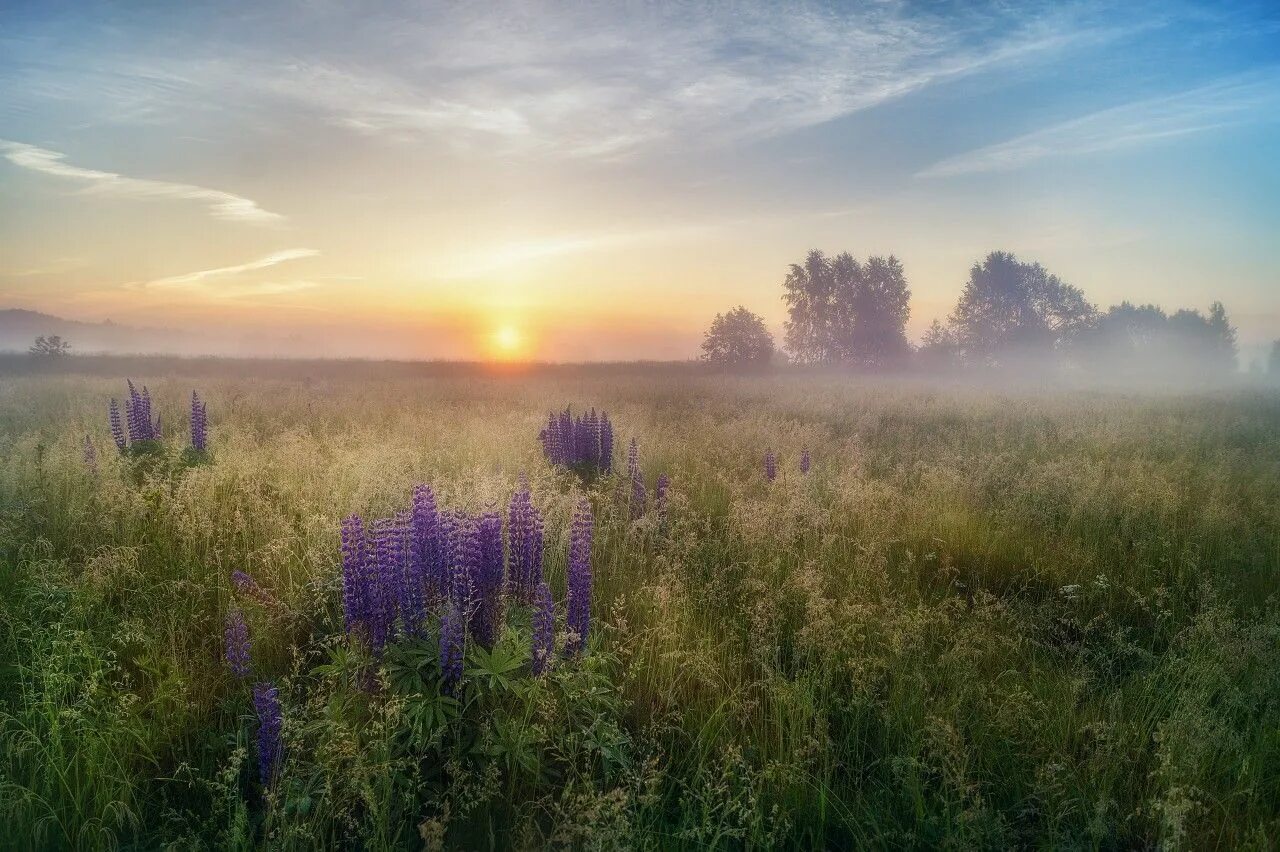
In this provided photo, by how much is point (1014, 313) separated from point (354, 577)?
62.0 meters

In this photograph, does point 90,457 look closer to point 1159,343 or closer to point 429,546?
point 429,546

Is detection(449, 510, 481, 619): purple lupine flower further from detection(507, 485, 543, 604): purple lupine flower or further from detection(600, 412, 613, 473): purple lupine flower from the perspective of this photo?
detection(600, 412, 613, 473): purple lupine flower

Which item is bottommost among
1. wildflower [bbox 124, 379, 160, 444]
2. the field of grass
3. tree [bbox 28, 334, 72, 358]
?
the field of grass

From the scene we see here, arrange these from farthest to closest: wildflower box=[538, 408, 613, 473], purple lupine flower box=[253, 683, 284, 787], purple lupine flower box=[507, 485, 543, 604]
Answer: wildflower box=[538, 408, 613, 473] → purple lupine flower box=[507, 485, 543, 604] → purple lupine flower box=[253, 683, 284, 787]

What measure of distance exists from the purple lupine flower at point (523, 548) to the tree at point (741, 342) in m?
48.9

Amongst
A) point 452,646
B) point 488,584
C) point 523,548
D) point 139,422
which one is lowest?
point 452,646

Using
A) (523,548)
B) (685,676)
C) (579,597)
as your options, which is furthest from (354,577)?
(685,676)

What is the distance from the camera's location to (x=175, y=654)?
3.63 m

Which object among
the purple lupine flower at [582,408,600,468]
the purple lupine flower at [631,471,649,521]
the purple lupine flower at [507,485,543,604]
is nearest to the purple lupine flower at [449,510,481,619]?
the purple lupine flower at [507,485,543,604]

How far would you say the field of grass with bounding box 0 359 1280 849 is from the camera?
108 inches

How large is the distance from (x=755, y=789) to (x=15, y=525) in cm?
594

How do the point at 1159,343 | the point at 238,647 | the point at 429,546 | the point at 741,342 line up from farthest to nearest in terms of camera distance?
the point at 1159,343 < the point at 741,342 < the point at 238,647 < the point at 429,546

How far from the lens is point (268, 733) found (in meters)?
2.91

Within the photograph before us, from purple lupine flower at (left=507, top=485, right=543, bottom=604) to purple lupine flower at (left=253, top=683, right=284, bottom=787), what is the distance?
1.18 m
